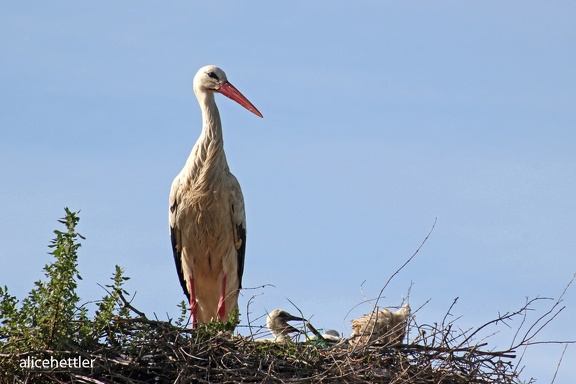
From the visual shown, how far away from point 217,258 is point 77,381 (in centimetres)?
334

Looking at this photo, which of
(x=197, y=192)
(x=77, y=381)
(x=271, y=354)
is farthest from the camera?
(x=197, y=192)

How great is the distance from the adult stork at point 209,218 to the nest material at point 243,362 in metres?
2.55

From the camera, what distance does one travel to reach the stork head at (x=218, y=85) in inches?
396

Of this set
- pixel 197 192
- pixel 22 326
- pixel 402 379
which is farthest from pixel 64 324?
pixel 197 192

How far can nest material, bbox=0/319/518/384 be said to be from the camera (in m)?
6.81

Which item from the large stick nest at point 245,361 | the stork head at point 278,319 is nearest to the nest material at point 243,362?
the large stick nest at point 245,361

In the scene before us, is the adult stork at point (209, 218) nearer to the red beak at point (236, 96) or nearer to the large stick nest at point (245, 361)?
the red beak at point (236, 96)

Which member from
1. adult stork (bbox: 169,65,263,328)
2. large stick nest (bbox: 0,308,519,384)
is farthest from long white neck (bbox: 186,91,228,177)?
large stick nest (bbox: 0,308,519,384)

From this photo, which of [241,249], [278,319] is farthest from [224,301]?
[278,319]

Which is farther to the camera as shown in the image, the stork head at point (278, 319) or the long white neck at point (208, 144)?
the long white neck at point (208, 144)

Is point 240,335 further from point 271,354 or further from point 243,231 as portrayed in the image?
point 243,231

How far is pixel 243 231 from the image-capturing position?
10039 millimetres

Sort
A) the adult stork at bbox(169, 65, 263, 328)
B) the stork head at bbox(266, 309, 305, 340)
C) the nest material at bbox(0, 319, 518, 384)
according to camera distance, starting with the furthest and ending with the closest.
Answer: the adult stork at bbox(169, 65, 263, 328) → the stork head at bbox(266, 309, 305, 340) → the nest material at bbox(0, 319, 518, 384)

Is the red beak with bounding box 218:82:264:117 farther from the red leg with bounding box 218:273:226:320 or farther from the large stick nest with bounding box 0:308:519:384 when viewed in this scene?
the large stick nest with bounding box 0:308:519:384
